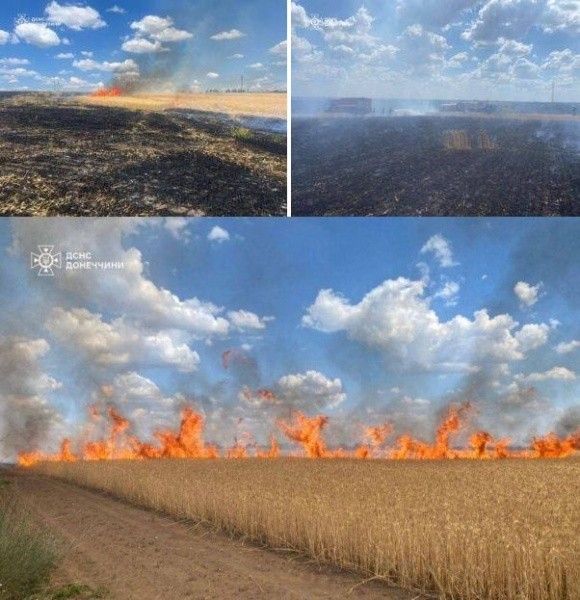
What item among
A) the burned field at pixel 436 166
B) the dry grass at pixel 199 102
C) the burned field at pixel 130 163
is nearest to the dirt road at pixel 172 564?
the burned field at pixel 130 163

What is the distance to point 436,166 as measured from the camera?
35.9 feet

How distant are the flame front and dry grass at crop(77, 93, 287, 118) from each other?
3.54 metres

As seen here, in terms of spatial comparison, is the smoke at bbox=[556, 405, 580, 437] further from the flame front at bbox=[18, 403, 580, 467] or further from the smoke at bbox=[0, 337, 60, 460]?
the smoke at bbox=[0, 337, 60, 460]

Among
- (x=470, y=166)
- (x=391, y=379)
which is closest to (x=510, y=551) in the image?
(x=391, y=379)

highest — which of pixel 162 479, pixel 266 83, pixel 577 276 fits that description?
pixel 266 83

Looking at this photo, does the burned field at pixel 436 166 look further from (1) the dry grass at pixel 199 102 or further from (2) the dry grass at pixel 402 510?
(2) the dry grass at pixel 402 510

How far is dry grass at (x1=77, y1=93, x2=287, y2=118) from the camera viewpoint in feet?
35.6

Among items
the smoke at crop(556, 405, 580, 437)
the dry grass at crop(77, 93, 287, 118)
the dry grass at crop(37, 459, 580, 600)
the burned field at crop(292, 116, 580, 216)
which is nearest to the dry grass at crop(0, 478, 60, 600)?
the dry grass at crop(37, 459, 580, 600)

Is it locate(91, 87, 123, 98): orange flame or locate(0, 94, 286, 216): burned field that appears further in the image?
locate(91, 87, 123, 98): orange flame

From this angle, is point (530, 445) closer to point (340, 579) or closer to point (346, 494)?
point (346, 494)

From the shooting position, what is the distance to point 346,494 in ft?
29.3

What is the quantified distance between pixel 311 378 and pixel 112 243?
Answer: 8.91 ft

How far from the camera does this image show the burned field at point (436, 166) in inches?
423

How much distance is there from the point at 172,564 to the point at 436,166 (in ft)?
18.6
